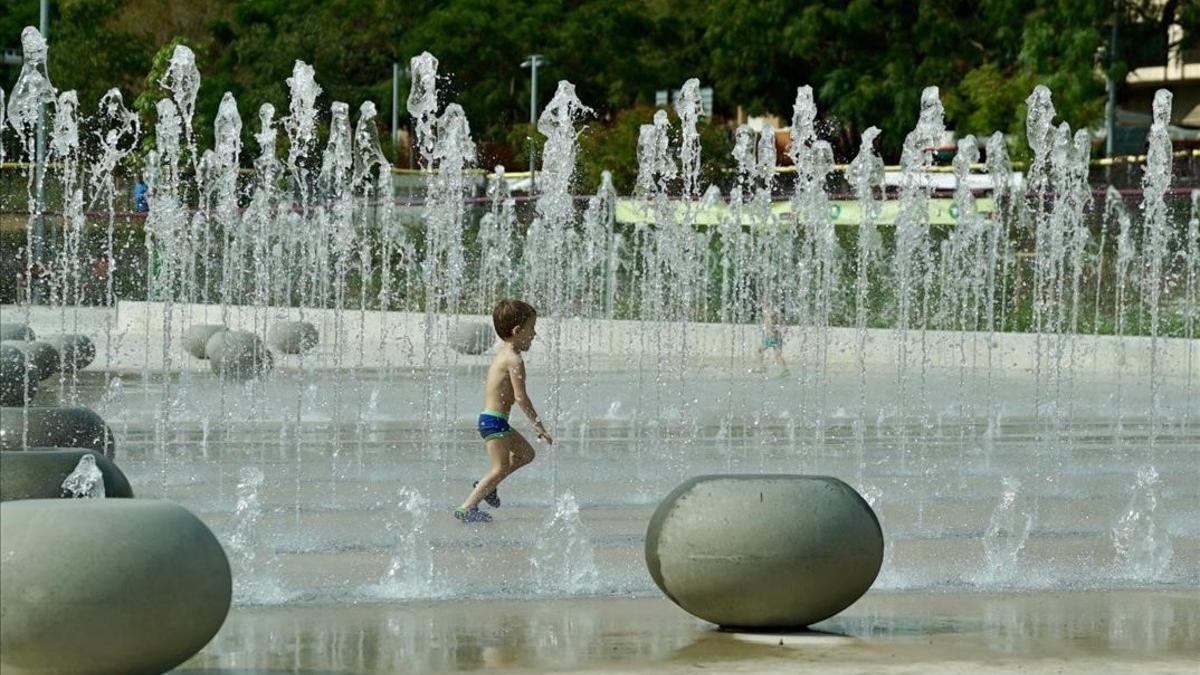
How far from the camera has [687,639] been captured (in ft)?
26.0

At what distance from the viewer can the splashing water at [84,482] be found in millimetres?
7637

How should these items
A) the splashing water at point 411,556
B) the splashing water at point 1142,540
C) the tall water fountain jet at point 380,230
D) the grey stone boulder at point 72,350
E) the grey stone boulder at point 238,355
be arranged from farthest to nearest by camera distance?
the tall water fountain jet at point 380,230 < the grey stone boulder at point 72,350 < the grey stone boulder at point 238,355 < the splashing water at point 1142,540 < the splashing water at point 411,556

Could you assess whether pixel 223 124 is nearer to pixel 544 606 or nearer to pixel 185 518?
pixel 544 606

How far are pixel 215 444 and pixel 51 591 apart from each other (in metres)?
10.1

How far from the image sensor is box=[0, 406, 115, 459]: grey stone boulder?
10.2 metres

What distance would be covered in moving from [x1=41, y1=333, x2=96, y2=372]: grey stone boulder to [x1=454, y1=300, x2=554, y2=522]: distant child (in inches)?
464

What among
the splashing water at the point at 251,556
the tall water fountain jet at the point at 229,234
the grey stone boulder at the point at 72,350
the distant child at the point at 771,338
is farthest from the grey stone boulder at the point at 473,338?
the splashing water at the point at 251,556

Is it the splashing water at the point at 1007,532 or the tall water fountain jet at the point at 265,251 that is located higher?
Result: the tall water fountain jet at the point at 265,251

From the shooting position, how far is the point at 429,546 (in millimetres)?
10438

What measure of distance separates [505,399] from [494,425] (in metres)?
0.15

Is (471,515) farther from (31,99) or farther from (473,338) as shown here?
(473,338)

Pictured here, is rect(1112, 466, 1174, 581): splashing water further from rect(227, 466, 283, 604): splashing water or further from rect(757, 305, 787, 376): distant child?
rect(757, 305, 787, 376): distant child

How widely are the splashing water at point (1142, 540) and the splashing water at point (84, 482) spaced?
15.3ft

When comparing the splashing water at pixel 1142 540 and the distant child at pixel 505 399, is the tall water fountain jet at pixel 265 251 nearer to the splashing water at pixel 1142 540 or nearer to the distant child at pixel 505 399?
the splashing water at pixel 1142 540
